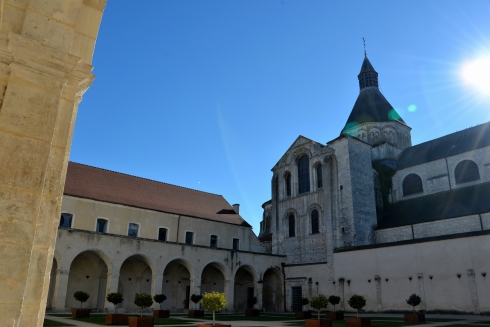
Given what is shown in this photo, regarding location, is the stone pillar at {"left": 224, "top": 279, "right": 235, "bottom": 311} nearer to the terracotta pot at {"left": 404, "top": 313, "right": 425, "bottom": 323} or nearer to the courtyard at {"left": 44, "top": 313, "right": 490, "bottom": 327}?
the courtyard at {"left": 44, "top": 313, "right": 490, "bottom": 327}

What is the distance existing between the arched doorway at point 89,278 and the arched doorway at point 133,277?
1.42 meters

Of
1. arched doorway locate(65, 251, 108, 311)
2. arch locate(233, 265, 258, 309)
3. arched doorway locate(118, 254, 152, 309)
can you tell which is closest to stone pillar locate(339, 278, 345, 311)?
arch locate(233, 265, 258, 309)

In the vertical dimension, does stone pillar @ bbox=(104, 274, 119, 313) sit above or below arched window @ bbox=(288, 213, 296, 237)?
below

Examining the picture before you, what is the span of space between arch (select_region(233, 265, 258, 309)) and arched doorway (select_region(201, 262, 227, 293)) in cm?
163

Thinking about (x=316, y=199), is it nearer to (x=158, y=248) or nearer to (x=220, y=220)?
(x=220, y=220)

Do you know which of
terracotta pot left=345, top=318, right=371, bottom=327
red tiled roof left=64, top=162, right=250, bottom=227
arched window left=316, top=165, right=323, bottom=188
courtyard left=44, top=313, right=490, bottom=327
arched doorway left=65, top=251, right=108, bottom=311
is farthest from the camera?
arched window left=316, top=165, right=323, bottom=188

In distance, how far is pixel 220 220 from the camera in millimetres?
36312

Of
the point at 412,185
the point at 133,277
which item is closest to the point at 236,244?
the point at 133,277

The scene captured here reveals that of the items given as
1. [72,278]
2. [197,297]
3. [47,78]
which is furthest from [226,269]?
[47,78]

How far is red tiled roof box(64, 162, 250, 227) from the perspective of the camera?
30.0 m

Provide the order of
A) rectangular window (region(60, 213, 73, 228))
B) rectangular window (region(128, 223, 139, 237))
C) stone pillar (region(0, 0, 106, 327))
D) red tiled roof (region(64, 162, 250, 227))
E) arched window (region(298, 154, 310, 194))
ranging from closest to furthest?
1. stone pillar (region(0, 0, 106, 327))
2. rectangular window (region(60, 213, 73, 228))
3. red tiled roof (region(64, 162, 250, 227))
4. rectangular window (region(128, 223, 139, 237))
5. arched window (region(298, 154, 310, 194))

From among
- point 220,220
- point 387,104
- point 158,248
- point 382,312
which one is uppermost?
point 387,104

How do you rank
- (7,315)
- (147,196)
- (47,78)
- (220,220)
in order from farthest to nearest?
1. (220,220)
2. (147,196)
3. (47,78)
4. (7,315)

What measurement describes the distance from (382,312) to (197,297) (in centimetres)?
1244
